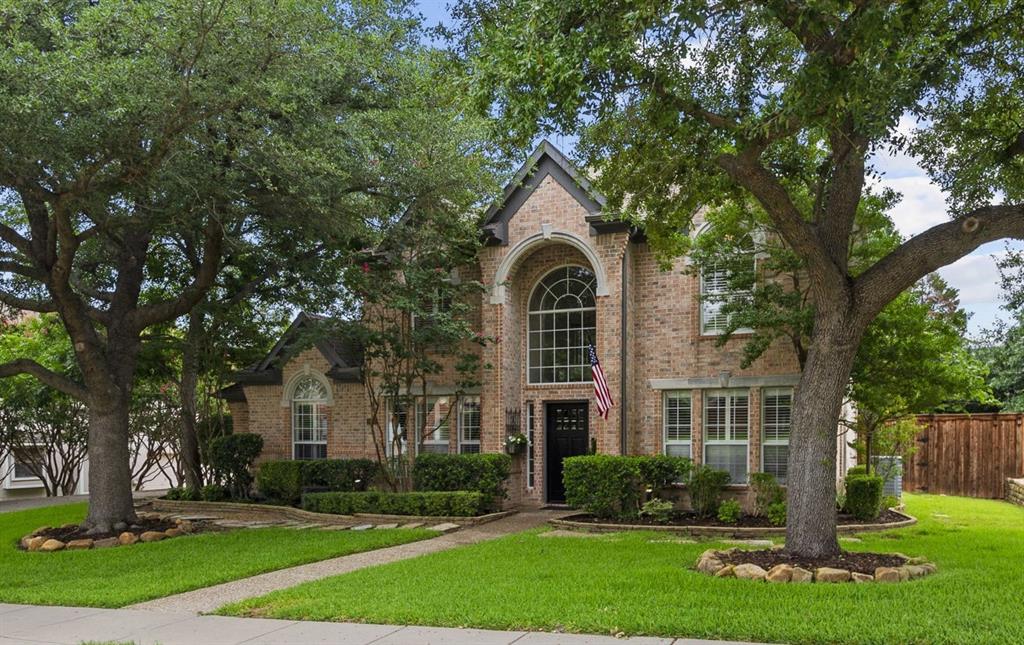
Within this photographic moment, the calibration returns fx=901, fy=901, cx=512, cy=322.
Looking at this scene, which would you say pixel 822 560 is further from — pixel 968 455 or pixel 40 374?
pixel 968 455

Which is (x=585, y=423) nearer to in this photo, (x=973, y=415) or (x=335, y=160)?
(x=335, y=160)

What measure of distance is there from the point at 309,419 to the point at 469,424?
431cm

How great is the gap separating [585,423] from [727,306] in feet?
14.2

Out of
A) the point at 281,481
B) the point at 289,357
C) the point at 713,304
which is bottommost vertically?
the point at 281,481

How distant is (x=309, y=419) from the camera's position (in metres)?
21.4

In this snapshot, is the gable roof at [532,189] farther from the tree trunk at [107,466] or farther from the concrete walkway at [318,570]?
the tree trunk at [107,466]

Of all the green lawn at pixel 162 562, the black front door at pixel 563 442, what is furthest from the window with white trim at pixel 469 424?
the green lawn at pixel 162 562

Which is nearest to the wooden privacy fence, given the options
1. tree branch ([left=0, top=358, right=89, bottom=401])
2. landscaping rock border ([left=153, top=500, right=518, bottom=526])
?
landscaping rock border ([left=153, top=500, right=518, bottom=526])

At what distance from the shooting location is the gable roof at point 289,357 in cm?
2012

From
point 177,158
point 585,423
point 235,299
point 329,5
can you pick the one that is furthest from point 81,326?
point 585,423

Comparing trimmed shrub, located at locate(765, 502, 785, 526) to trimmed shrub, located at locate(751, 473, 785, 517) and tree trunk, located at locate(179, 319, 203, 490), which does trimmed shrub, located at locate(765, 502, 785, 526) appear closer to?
trimmed shrub, located at locate(751, 473, 785, 517)

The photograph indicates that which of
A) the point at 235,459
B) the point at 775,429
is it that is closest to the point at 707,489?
the point at 775,429

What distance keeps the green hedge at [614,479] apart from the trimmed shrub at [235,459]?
8.40 meters

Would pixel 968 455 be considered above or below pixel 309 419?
below
